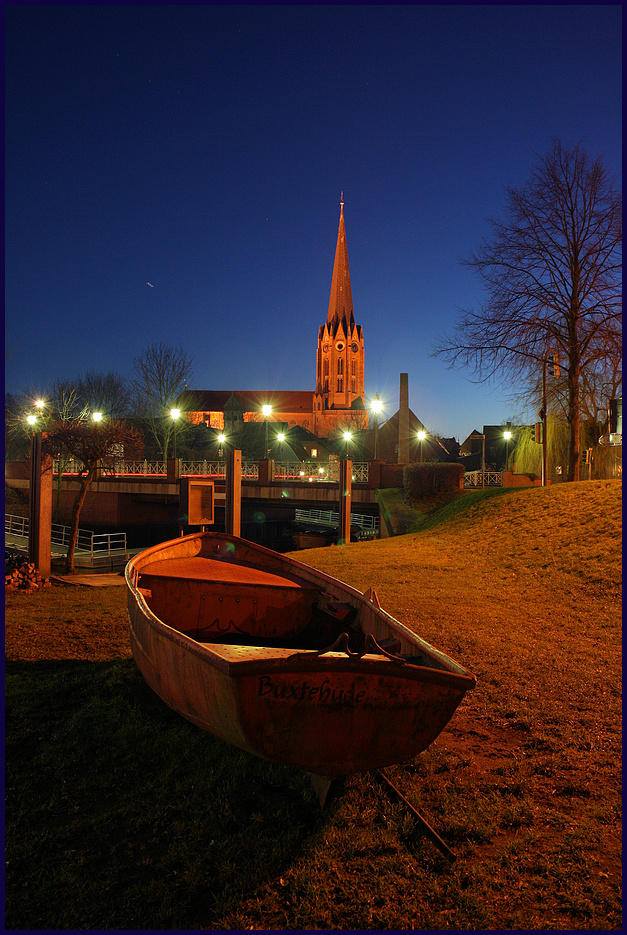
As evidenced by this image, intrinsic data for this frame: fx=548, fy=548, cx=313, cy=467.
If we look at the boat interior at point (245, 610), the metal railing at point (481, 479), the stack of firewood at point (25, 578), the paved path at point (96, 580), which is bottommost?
the paved path at point (96, 580)

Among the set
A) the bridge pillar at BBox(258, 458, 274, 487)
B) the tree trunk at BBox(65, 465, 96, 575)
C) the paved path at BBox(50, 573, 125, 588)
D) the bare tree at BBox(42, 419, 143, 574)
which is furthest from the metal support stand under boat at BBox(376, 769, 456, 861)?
the bridge pillar at BBox(258, 458, 274, 487)

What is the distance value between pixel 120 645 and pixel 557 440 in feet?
77.8

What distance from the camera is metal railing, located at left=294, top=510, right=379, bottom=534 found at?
1205 inches

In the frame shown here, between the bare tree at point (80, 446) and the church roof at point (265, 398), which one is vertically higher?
the church roof at point (265, 398)

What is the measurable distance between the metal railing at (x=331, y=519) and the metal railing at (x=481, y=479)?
558 cm

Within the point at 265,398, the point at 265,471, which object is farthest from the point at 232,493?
the point at 265,398

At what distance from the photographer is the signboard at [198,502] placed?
12820 mm

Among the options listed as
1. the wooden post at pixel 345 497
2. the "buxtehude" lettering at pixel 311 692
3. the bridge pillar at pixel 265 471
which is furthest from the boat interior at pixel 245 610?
the bridge pillar at pixel 265 471

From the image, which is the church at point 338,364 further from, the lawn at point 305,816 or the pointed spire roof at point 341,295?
the lawn at point 305,816

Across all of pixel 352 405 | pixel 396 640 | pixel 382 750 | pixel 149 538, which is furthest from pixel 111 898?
pixel 352 405

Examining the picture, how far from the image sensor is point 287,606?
20.4 feet

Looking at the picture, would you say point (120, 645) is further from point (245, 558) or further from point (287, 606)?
point (287, 606)

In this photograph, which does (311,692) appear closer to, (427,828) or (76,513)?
(427,828)

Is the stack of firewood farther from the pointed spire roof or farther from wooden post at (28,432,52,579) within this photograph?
the pointed spire roof
